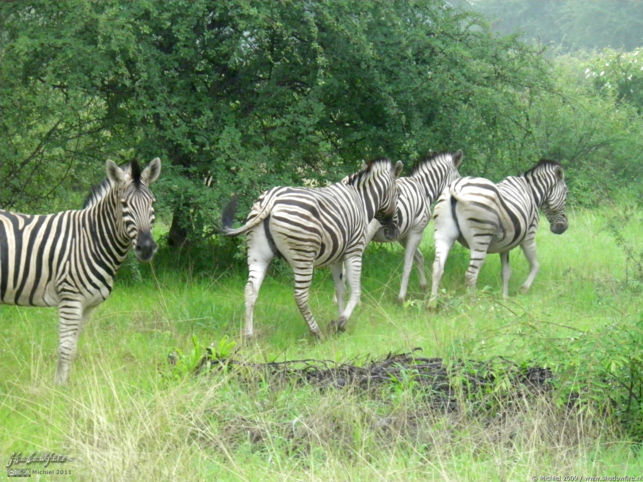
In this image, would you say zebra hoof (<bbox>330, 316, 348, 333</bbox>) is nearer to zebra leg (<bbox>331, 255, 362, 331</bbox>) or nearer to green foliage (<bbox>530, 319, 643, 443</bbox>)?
zebra leg (<bbox>331, 255, 362, 331</bbox>)

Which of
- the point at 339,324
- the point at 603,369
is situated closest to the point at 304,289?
the point at 339,324

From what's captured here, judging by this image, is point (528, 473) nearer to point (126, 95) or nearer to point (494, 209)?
point (494, 209)

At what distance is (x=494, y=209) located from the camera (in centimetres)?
998

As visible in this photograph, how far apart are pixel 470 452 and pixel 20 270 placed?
3703mm

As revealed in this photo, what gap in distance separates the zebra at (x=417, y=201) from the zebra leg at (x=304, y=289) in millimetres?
1721

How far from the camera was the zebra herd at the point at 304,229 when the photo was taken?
275 inches

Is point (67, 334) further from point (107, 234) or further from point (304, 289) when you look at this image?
point (304, 289)

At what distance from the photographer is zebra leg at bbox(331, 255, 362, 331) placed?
8977 millimetres

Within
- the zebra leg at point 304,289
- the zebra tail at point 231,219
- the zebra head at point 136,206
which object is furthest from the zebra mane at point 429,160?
the zebra head at point 136,206

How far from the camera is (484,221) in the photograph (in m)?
9.95

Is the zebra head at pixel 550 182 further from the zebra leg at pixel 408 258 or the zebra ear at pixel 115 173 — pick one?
the zebra ear at pixel 115 173

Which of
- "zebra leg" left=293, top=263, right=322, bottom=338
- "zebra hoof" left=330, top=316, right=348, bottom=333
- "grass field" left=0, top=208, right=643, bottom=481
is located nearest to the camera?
"grass field" left=0, top=208, right=643, bottom=481

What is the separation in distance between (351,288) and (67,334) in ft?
10.3

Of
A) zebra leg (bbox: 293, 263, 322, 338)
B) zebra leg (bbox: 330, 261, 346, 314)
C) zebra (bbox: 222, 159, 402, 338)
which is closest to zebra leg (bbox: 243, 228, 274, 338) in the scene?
zebra (bbox: 222, 159, 402, 338)
